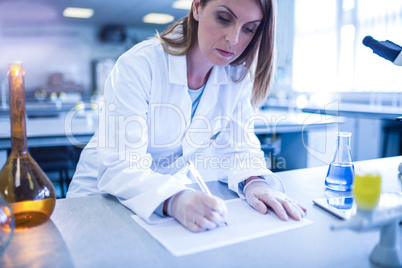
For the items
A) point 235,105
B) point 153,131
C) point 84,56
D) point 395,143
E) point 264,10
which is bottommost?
point 395,143

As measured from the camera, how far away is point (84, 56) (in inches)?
326

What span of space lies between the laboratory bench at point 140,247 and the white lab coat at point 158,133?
105 millimetres

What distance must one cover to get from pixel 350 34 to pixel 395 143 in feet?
7.61

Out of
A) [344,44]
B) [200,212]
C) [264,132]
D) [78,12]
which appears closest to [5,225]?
[200,212]

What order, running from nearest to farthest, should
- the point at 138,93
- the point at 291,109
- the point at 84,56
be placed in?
the point at 138,93 < the point at 291,109 < the point at 84,56

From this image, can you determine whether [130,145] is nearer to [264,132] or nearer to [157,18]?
[264,132]

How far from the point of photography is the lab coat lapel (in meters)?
1.39

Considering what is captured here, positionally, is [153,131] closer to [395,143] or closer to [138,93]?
[138,93]

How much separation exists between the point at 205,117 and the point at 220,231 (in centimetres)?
74

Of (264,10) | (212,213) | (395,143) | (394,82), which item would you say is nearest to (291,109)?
(395,143)

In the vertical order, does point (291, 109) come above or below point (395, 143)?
above

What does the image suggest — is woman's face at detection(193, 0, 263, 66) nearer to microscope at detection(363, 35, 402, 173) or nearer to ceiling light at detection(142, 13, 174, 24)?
microscope at detection(363, 35, 402, 173)

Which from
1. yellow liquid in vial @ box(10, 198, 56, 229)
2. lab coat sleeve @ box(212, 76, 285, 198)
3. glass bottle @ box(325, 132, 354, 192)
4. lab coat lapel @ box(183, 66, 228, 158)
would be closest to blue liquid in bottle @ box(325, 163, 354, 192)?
glass bottle @ box(325, 132, 354, 192)

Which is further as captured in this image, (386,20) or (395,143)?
(386,20)
